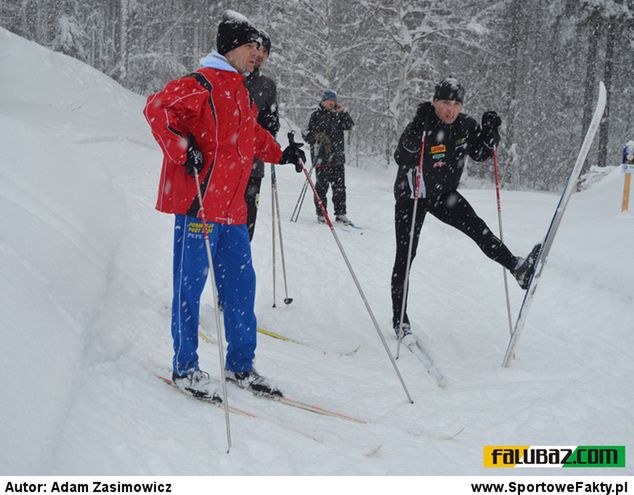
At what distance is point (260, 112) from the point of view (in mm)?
5164

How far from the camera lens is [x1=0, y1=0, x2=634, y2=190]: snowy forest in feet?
61.9

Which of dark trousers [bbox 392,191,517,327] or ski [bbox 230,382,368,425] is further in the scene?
dark trousers [bbox 392,191,517,327]

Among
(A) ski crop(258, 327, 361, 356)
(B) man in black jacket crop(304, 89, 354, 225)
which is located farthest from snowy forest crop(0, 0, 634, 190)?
(A) ski crop(258, 327, 361, 356)

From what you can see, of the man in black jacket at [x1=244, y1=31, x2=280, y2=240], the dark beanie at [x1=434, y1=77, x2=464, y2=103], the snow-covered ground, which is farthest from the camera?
the man in black jacket at [x1=244, y1=31, x2=280, y2=240]

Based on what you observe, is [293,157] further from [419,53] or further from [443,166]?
[419,53]

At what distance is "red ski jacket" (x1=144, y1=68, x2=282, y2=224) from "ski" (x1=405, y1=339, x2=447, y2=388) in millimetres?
1826

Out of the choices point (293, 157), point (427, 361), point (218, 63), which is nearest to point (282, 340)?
point (427, 361)

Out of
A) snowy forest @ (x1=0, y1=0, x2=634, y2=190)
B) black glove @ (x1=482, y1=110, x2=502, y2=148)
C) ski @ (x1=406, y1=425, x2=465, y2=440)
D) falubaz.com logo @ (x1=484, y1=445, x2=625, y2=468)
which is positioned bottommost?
ski @ (x1=406, y1=425, x2=465, y2=440)

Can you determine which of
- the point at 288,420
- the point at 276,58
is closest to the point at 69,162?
the point at 288,420

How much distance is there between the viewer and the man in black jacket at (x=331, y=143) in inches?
364

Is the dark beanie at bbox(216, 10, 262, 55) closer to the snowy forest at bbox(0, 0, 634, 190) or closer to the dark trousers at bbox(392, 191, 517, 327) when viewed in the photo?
the dark trousers at bbox(392, 191, 517, 327)

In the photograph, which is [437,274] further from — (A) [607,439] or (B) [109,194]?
(B) [109,194]

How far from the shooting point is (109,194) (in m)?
7.98
